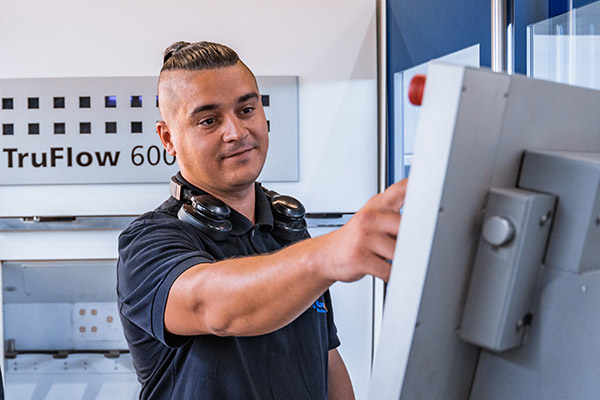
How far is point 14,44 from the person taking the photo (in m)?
2.08

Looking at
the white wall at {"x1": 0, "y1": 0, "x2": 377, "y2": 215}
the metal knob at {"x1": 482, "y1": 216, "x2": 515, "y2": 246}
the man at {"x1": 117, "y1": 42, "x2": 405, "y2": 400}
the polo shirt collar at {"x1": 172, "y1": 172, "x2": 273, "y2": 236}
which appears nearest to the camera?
the metal knob at {"x1": 482, "y1": 216, "x2": 515, "y2": 246}

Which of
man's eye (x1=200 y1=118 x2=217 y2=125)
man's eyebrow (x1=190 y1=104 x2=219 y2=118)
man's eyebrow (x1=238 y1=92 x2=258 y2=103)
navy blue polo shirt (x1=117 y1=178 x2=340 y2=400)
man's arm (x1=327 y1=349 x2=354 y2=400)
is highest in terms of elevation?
man's eyebrow (x1=238 y1=92 x2=258 y2=103)

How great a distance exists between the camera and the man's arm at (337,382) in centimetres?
142

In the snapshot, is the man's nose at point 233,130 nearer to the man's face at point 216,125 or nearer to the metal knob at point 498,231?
the man's face at point 216,125

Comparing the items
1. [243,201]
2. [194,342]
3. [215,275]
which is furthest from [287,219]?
[215,275]

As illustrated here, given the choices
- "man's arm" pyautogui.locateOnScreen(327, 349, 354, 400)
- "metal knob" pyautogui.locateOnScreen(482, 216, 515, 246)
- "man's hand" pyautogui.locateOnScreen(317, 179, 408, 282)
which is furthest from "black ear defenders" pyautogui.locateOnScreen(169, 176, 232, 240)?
"metal knob" pyautogui.locateOnScreen(482, 216, 515, 246)

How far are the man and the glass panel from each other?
56 centimetres

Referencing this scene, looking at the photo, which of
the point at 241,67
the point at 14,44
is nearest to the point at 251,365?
the point at 241,67

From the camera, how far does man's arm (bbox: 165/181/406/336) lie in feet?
1.93

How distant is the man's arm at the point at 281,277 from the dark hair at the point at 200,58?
1.48 ft

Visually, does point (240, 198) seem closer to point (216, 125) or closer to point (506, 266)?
point (216, 125)

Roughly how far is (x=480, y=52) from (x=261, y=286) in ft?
3.13

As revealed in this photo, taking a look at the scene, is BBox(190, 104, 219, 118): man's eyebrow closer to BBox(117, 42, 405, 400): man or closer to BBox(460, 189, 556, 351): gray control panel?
BBox(117, 42, 405, 400): man

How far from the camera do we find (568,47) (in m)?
1.25
